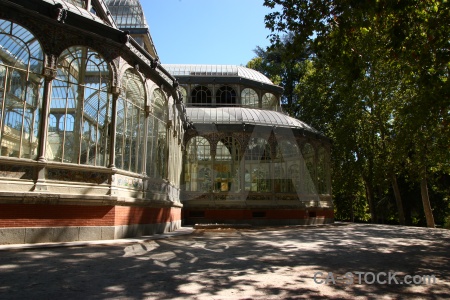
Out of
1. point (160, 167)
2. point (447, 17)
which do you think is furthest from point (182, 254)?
point (447, 17)

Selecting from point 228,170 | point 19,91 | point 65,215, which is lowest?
point 65,215

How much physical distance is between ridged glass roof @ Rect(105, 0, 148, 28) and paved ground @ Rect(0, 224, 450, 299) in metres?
17.0

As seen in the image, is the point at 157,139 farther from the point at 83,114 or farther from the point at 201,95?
the point at 201,95

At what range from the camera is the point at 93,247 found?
30.0ft

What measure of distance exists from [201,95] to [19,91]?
14700mm

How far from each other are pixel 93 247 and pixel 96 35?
6288mm

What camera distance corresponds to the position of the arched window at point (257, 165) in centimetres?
2183

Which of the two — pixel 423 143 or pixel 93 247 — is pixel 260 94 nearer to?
pixel 423 143

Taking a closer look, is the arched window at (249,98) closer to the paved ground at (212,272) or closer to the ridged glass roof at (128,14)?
the ridged glass roof at (128,14)

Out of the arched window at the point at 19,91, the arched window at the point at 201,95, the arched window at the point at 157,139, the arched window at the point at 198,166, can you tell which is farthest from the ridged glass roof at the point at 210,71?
the arched window at the point at 19,91

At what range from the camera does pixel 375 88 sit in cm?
2372

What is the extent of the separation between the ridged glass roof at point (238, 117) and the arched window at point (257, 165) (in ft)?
4.11

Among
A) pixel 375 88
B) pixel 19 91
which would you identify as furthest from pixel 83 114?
pixel 375 88

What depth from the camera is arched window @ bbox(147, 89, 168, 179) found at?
1390cm
